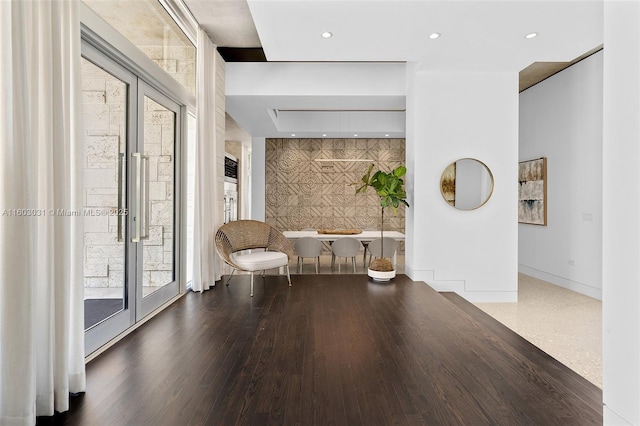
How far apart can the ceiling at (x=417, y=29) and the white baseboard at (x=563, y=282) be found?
316 cm

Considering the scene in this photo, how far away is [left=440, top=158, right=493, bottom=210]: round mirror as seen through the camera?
15.9 feet

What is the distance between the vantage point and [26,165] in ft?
5.30

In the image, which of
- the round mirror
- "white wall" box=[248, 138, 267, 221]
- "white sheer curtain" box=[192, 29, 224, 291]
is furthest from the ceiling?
"white wall" box=[248, 138, 267, 221]

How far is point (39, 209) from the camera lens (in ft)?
5.90

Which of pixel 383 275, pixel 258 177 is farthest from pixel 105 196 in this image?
pixel 258 177

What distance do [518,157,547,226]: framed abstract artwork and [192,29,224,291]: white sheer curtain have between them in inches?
206

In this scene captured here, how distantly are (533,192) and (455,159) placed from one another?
2.41 meters

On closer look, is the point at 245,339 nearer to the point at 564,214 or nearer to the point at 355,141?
the point at 564,214

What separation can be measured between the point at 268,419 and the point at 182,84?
363 cm

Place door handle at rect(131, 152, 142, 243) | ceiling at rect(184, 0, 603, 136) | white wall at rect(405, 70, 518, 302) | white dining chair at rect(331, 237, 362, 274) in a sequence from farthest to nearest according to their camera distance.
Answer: white dining chair at rect(331, 237, 362, 274), white wall at rect(405, 70, 518, 302), ceiling at rect(184, 0, 603, 136), door handle at rect(131, 152, 142, 243)

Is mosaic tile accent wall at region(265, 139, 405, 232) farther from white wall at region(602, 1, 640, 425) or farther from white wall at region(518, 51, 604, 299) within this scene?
white wall at region(602, 1, 640, 425)

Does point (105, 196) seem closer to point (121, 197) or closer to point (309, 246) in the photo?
point (121, 197)

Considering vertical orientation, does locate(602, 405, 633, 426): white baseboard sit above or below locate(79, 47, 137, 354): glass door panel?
below

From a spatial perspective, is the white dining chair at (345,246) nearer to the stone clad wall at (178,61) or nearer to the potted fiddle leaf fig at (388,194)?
the potted fiddle leaf fig at (388,194)
